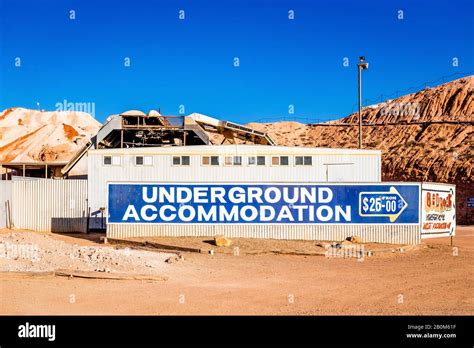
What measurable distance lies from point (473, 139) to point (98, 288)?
61162 mm

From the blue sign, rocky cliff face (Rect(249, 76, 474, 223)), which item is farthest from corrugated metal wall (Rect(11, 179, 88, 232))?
rocky cliff face (Rect(249, 76, 474, 223))

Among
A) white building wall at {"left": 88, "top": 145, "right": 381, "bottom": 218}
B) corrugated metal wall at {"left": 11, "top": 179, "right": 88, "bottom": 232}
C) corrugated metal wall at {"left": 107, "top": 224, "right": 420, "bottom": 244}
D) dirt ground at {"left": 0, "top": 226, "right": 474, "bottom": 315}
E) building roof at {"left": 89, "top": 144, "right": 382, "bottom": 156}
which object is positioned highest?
building roof at {"left": 89, "top": 144, "right": 382, "bottom": 156}

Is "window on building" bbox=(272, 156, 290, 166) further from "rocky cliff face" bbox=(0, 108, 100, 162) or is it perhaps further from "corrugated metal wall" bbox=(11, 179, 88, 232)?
"rocky cliff face" bbox=(0, 108, 100, 162)

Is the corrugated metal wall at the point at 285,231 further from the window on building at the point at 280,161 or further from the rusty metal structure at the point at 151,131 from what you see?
the rusty metal structure at the point at 151,131

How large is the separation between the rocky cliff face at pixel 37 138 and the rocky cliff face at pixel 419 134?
34.6 m

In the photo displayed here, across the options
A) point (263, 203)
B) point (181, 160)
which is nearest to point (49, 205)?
point (181, 160)

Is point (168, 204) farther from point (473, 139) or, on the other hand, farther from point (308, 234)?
point (473, 139)

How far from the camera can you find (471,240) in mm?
30688

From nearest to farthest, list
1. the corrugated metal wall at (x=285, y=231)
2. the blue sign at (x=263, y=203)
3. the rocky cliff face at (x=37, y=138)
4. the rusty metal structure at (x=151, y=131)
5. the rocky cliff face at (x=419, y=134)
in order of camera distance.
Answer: the corrugated metal wall at (x=285, y=231)
the blue sign at (x=263, y=203)
the rusty metal structure at (x=151, y=131)
the rocky cliff face at (x=419, y=134)
the rocky cliff face at (x=37, y=138)

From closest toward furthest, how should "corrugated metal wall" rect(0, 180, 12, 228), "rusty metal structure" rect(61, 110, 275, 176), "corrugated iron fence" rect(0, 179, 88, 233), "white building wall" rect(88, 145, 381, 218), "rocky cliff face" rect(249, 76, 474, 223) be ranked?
"corrugated metal wall" rect(0, 180, 12, 228) → "corrugated iron fence" rect(0, 179, 88, 233) → "white building wall" rect(88, 145, 381, 218) → "rusty metal structure" rect(61, 110, 275, 176) → "rocky cliff face" rect(249, 76, 474, 223)

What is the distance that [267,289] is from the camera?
50.1 feet

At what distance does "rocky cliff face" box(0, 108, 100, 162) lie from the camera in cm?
6769

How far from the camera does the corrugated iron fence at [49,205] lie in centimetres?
3164

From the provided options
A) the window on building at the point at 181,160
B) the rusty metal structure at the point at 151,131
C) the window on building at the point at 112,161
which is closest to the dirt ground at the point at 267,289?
the window on building at the point at 181,160
